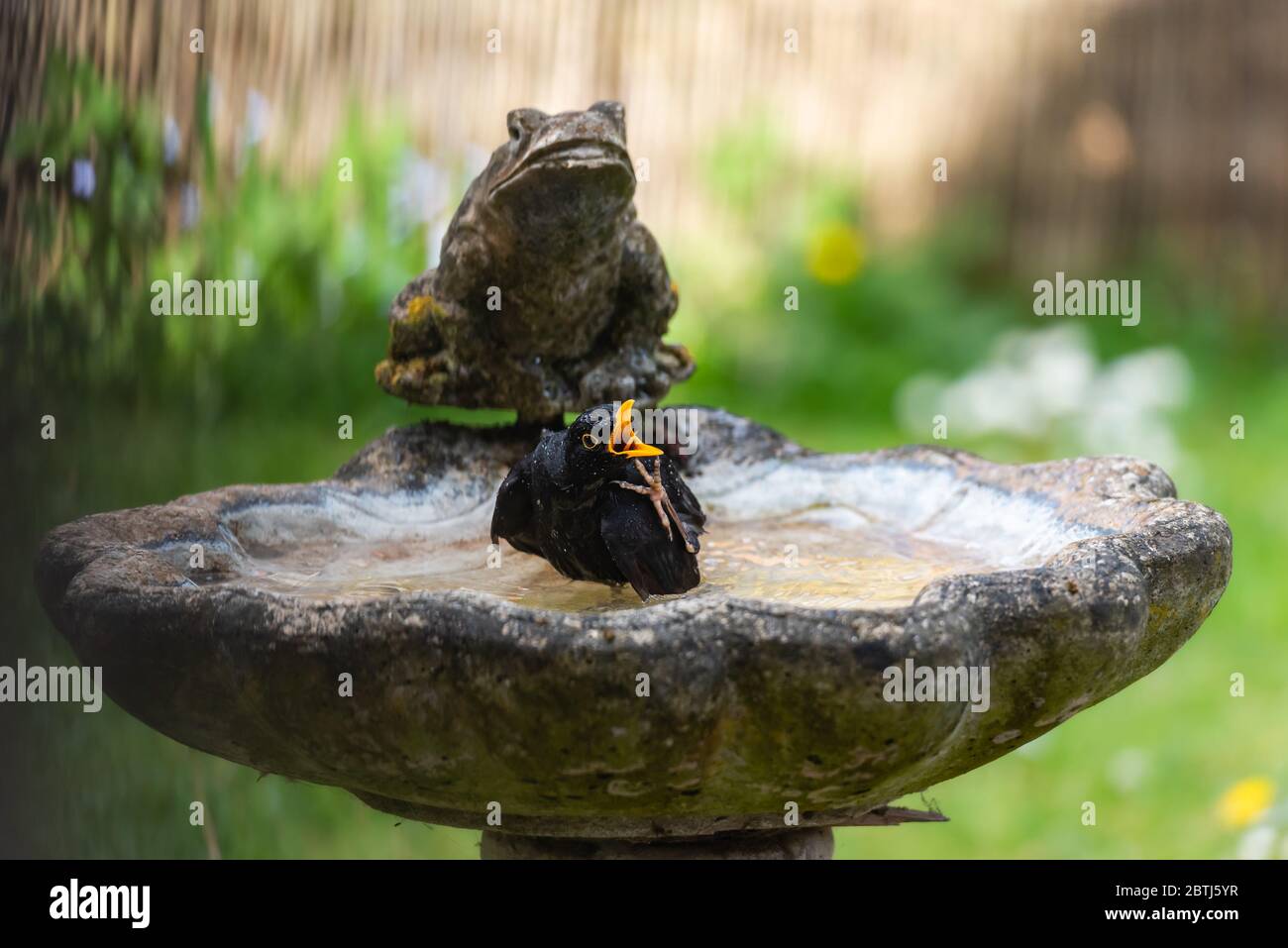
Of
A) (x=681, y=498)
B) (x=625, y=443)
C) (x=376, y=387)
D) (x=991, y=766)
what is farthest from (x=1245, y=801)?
(x=376, y=387)

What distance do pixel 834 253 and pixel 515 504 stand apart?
392cm

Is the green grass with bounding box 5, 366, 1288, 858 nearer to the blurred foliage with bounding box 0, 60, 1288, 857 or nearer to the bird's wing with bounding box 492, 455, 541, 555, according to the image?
the blurred foliage with bounding box 0, 60, 1288, 857

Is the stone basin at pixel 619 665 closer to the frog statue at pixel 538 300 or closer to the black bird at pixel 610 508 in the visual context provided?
the black bird at pixel 610 508

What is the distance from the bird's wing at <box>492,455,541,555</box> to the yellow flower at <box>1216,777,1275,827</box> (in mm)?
2526

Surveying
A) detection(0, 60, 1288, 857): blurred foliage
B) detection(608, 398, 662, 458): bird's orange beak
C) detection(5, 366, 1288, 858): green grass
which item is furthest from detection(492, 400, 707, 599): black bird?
detection(5, 366, 1288, 858): green grass

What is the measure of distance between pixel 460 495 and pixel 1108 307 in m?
4.15

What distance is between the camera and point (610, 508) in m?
2.33

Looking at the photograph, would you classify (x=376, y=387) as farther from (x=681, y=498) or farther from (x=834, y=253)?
(x=681, y=498)

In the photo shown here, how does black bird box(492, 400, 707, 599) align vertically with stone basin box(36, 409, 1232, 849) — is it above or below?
above

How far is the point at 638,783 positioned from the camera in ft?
6.30

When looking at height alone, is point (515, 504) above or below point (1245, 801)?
above

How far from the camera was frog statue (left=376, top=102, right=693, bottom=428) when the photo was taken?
8.66 feet

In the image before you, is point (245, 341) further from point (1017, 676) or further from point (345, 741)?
point (1017, 676)

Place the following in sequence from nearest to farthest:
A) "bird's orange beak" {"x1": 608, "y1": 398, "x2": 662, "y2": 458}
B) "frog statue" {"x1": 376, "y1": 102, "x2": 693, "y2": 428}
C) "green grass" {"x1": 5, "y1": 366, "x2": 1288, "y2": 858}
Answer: "bird's orange beak" {"x1": 608, "y1": 398, "x2": 662, "y2": 458}
"frog statue" {"x1": 376, "y1": 102, "x2": 693, "y2": 428}
"green grass" {"x1": 5, "y1": 366, "x2": 1288, "y2": 858}
